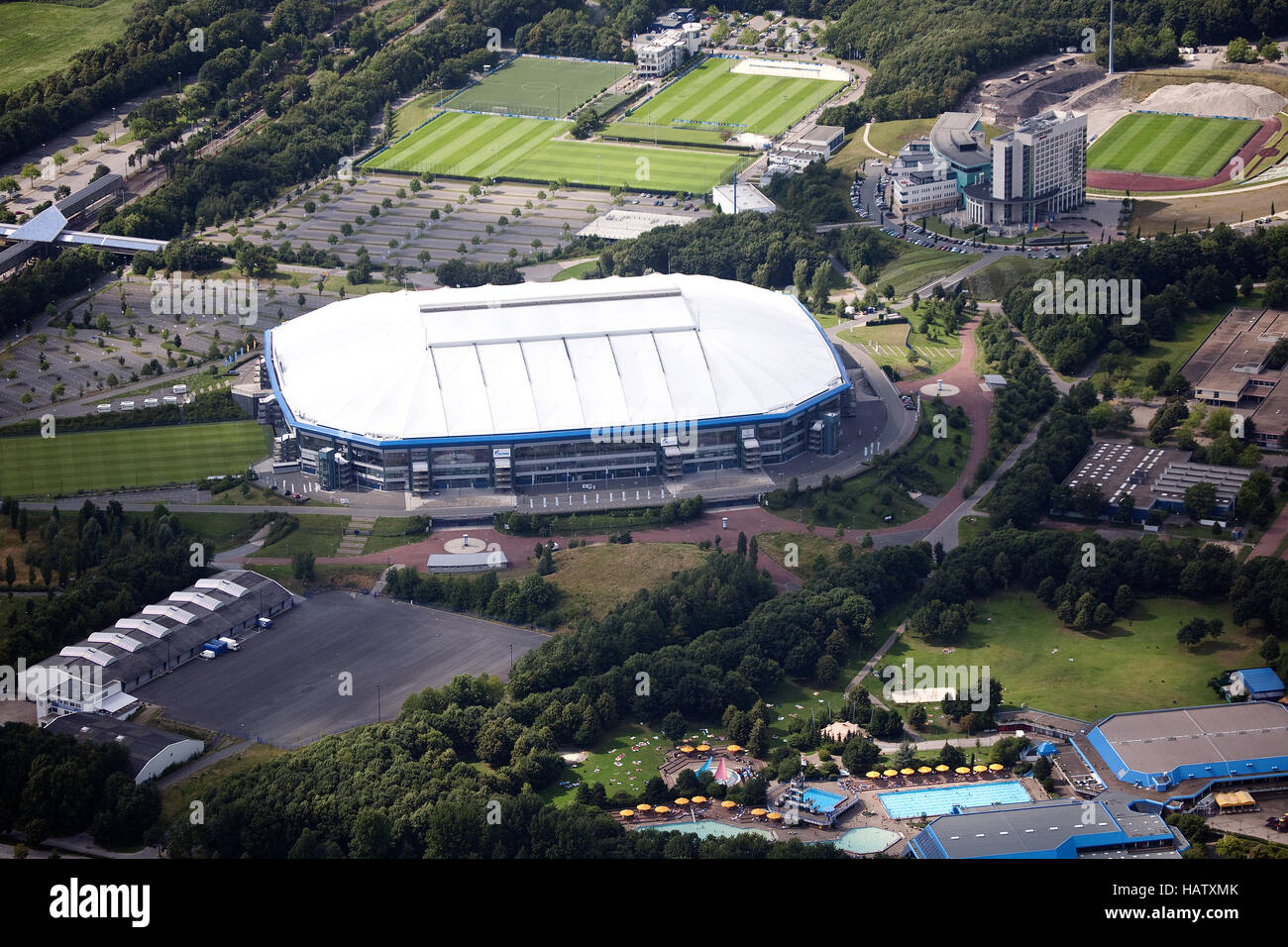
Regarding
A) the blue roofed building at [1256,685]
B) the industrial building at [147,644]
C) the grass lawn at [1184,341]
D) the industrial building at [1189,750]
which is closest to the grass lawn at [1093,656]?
the blue roofed building at [1256,685]

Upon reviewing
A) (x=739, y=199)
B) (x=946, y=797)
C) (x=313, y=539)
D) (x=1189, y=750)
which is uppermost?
(x=739, y=199)

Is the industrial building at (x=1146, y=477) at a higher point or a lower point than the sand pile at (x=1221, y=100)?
lower

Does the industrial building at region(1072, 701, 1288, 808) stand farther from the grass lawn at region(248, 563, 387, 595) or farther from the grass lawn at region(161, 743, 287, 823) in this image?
the grass lawn at region(248, 563, 387, 595)

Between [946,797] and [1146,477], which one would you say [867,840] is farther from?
[1146,477]

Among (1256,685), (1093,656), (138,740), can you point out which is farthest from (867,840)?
(138,740)

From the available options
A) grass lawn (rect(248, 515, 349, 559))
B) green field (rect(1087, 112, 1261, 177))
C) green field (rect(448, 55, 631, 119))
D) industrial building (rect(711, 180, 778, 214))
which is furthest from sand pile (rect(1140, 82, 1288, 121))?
grass lawn (rect(248, 515, 349, 559))

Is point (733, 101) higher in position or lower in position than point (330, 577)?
higher

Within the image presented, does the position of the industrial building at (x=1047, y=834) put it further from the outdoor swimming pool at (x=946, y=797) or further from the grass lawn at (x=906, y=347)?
the grass lawn at (x=906, y=347)
